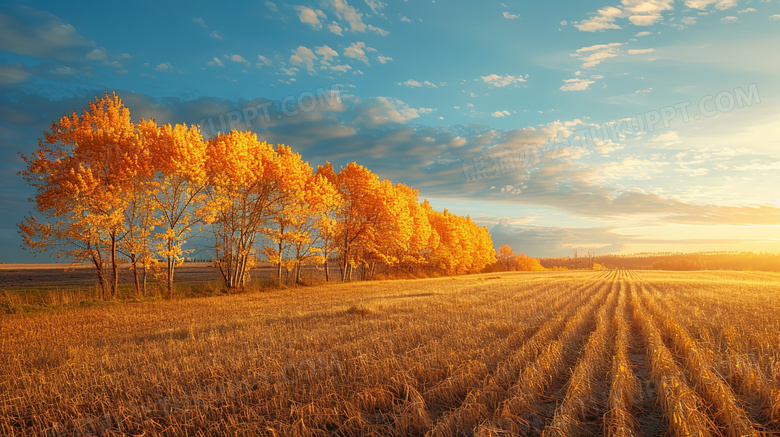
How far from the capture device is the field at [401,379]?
4836 mm

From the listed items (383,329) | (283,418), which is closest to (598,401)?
(283,418)

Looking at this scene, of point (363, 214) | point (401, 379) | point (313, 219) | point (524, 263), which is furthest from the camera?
point (524, 263)

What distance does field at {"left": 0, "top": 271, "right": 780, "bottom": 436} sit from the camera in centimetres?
484

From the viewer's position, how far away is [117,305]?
19.6 m

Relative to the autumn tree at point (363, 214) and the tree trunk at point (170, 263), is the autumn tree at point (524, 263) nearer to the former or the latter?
the autumn tree at point (363, 214)

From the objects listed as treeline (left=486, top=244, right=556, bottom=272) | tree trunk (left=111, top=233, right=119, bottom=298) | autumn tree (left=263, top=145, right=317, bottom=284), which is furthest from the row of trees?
tree trunk (left=111, top=233, right=119, bottom=298)

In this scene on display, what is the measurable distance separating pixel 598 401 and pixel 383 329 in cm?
642

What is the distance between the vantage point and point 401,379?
621 cm

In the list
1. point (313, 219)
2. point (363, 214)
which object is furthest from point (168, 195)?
point (363, 214)

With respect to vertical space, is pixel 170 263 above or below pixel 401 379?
above

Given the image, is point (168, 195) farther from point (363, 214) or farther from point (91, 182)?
point (363, 214)

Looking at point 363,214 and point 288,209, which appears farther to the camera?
point 363,214

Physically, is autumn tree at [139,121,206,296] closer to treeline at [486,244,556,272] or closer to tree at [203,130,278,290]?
tree at [203,130,278,290]

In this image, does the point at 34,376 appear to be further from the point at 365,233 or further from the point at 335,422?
the point at 365,233
